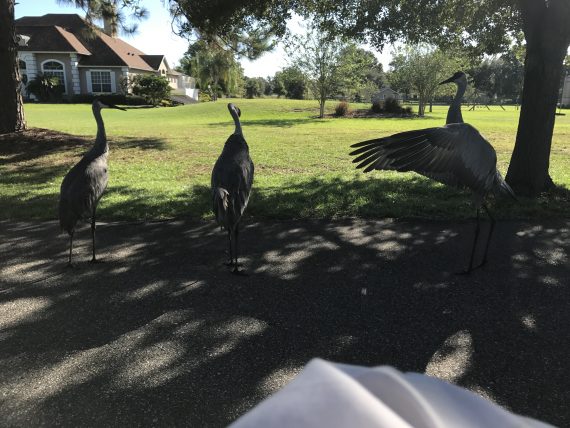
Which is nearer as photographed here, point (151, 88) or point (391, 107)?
point (391, 107)

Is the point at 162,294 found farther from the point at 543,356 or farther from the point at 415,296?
the point at 543,356

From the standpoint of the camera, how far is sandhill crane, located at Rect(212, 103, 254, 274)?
5.04 meters

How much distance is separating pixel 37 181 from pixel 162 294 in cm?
704

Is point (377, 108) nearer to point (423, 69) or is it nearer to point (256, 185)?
point (423, 69)

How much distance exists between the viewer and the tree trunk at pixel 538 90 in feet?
26.3

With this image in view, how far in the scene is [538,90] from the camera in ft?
27.2

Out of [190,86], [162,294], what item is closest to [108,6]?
[162,294]

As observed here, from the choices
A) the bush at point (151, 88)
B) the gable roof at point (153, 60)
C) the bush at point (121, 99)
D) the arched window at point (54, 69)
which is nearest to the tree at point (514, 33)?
the bush at point (121, 99)

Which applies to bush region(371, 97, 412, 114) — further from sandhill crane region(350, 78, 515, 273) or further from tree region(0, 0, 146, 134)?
sandhill crane region(350, 78, 515, 273)

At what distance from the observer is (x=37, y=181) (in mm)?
10039

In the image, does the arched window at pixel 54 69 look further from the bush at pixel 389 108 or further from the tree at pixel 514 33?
the tree at pixel 514 33

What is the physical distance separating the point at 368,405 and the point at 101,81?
57.4 m

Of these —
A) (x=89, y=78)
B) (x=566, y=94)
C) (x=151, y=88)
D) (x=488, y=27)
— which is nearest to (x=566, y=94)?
(x=566, y=94)

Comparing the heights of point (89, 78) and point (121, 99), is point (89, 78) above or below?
above
